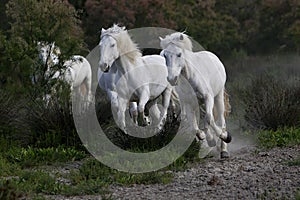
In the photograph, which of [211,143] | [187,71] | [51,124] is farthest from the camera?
[51,124]

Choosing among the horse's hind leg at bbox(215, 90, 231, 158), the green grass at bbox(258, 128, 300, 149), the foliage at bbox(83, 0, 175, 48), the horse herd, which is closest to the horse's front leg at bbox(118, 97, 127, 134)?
the horse herd

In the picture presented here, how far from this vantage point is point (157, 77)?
11805 mm

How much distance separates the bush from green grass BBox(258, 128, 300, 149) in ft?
1.75

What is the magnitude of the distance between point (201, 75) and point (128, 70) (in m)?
1.66

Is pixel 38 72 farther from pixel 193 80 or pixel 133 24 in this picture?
pixel 133 24

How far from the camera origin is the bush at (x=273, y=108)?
478 inches

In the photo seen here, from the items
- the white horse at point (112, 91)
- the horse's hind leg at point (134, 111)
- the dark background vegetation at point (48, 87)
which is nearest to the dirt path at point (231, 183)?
the horse's hind leg at point (134, 111)

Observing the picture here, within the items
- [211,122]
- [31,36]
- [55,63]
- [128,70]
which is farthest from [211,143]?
[31,36]

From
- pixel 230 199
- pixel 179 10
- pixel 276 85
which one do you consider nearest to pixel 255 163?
pixel 230 199

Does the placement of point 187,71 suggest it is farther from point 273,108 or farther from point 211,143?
point 273,108

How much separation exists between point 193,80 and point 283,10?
21.8 metres

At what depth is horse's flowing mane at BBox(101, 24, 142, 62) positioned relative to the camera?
10.6 metres

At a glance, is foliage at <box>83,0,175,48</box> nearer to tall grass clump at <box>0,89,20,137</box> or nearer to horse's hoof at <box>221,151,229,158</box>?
tall grass clump at <box>0,89,20,137</box>

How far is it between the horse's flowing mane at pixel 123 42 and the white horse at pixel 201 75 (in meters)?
1.23
